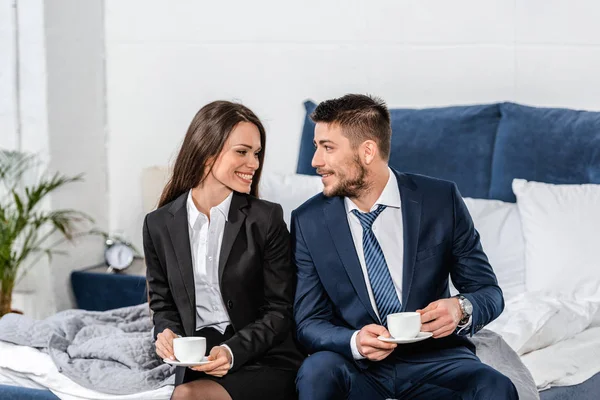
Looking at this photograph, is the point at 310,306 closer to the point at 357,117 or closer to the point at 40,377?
the point at 357,117

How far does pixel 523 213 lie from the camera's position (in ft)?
11.0

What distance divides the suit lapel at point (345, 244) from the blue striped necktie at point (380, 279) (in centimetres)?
3

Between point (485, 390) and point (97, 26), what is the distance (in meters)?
2.81

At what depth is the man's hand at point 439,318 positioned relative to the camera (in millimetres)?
2330

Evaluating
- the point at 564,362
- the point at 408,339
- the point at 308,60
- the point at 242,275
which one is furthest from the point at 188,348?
the point at 308,60

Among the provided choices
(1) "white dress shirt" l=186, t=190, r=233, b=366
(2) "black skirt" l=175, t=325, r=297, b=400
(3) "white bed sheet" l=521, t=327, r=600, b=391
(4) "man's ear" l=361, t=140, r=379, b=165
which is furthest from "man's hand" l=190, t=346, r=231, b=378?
(3) "white bed sheet" l=521, t=327, r=600, b=391

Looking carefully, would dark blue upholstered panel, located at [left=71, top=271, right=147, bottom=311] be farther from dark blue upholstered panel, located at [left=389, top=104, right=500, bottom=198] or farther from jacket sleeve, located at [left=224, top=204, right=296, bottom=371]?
jacket sleeve, located at [left=224, top=204, right=296, bottom=371]

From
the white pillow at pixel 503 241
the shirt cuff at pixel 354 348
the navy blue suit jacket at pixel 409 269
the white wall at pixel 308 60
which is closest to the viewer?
the shirt cuff at pixel 354 348

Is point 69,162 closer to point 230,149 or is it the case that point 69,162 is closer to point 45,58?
point 45,58

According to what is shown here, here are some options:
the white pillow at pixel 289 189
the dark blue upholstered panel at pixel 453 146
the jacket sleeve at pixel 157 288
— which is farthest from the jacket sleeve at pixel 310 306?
the dark blue upholstered panel at pixel 453 146

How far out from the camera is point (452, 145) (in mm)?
3598

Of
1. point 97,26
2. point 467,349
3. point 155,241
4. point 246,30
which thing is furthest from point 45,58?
point 467,349

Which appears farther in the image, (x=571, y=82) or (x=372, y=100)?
(x=571, y=82)

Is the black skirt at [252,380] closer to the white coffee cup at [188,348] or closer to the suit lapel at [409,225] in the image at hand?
the white coffee cup at [188,348]
